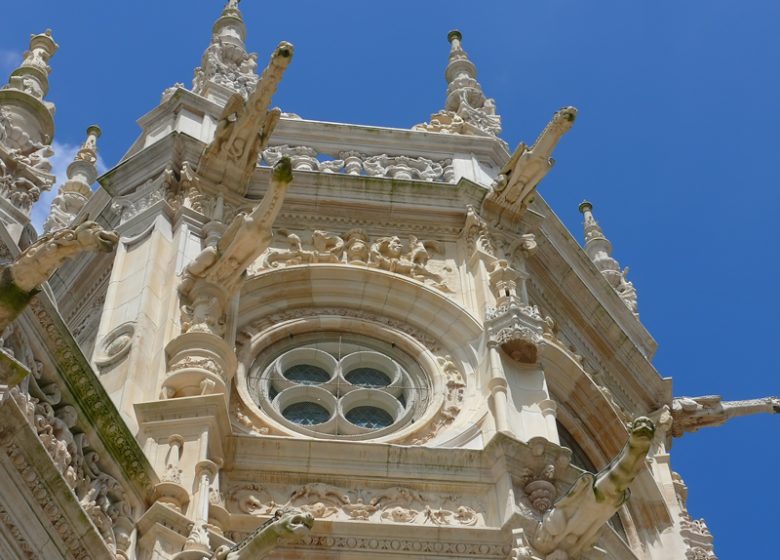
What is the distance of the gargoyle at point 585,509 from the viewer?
14.2 m

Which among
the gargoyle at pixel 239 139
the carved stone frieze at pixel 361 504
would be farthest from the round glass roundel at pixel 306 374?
the gargoyle at pixel 239 139

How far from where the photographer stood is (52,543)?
38.1 feet

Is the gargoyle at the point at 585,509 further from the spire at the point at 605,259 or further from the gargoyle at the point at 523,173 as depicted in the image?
the spire at the point at 605,259

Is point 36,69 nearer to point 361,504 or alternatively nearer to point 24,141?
point 24,141

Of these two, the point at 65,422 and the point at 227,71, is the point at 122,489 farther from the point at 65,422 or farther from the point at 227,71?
the point at 227,71

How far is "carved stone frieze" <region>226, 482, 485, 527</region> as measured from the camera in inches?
597

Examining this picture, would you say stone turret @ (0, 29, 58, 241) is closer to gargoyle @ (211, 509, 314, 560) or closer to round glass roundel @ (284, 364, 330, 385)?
gargoyle @ (211, 509, 314, 560)

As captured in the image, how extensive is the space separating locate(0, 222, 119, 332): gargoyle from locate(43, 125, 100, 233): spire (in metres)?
12.5

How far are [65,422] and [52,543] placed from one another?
1.30 meters

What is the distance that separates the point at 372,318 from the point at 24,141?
231 inches

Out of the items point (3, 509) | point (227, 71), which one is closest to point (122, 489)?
point (3, 509)

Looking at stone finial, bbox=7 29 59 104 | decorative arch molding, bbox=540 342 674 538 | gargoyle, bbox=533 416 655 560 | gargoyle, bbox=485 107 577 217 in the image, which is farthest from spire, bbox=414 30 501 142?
gargoyle, bbox=533 416 655 560

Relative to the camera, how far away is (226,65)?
2348cm

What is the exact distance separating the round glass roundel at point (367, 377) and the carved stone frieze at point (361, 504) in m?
2.60
